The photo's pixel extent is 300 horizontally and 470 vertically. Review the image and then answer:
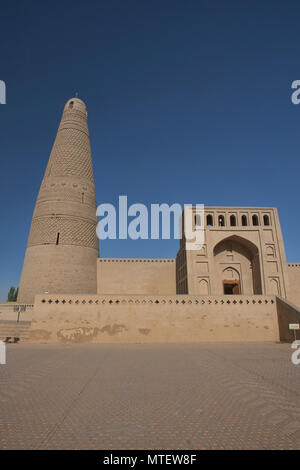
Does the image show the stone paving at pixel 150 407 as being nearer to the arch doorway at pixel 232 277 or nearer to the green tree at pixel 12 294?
the arch doorway at pixel 232 277

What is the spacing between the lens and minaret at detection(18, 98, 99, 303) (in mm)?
15727

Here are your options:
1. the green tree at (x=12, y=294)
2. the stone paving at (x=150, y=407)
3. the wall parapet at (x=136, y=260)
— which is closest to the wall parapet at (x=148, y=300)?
the stone paving at (x=150, y=407)

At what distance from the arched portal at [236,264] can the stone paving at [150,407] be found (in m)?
11.7

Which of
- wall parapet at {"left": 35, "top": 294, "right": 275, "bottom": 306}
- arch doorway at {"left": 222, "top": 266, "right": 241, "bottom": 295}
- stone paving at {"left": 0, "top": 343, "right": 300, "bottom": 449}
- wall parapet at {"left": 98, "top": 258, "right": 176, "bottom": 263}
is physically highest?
wall parapet at {"left": 98, "top": 258, "right": 176, "bottom": 263}

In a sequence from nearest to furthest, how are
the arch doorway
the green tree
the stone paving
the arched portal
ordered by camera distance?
the stone paving < the arched portal < the arch doorway < the green tree

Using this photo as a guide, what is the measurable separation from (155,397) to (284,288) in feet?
47.3

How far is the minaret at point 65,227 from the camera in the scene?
1573 cm

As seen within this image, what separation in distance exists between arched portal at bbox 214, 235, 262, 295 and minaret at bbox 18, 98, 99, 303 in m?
7.85

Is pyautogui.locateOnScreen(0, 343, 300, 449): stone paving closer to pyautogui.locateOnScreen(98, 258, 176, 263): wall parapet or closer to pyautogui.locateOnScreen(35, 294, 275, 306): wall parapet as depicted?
pyautogui.locateOnScreen(35, 294, 275, 306): wall parapet

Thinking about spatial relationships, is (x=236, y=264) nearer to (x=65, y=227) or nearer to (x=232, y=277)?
(x=232, y=277)

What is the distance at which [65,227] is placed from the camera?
16.8 m

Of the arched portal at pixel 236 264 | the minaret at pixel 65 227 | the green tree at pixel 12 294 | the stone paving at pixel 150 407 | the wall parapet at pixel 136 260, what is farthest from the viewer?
the green tree at pixel 12 294

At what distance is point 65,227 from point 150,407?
14.8m

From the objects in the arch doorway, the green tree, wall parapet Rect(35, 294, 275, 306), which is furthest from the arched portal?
the green tree
